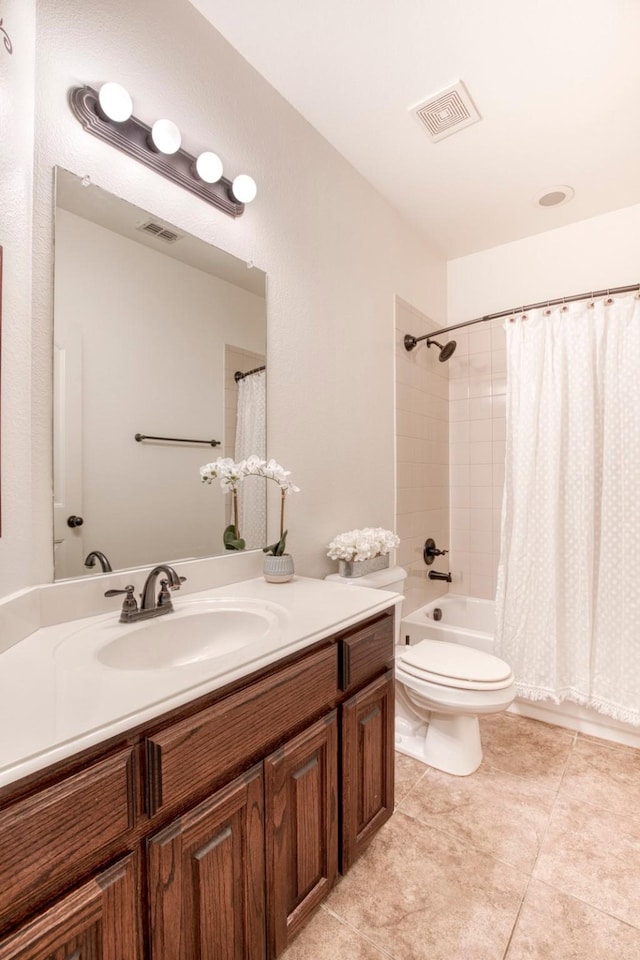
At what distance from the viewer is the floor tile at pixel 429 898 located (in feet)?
3.84

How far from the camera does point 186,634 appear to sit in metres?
1.19

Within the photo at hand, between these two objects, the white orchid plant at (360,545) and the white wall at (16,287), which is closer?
the white wall at (16,287)

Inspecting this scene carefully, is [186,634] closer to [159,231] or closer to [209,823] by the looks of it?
[209,823]

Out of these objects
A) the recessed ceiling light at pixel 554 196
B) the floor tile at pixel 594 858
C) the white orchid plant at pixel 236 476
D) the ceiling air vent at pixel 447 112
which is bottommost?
the floor tile at pixel 594 858

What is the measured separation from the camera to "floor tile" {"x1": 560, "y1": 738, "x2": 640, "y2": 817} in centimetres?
170

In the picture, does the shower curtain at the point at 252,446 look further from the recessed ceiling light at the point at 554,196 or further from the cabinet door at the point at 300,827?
the recessed ceiling light at the point at 554,196

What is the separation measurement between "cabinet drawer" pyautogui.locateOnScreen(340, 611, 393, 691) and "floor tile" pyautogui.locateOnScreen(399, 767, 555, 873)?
2.28 ft

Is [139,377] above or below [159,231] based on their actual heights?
below

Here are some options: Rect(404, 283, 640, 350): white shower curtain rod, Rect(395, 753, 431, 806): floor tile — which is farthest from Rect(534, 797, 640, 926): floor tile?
Rect(404, 283, 640, 350): white shower curtain rod

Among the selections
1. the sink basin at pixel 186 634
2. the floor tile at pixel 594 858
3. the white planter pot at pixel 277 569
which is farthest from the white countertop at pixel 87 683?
the floor tile at pixel 594 858

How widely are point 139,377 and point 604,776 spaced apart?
7.60 feet

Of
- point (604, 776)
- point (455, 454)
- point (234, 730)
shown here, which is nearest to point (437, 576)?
point (455, 454)

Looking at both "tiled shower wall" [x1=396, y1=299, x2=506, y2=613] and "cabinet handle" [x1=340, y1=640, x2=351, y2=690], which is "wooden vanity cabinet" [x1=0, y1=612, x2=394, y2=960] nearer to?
"cabinet handle" [x1=340, y1=640, x2=351, y2=690]

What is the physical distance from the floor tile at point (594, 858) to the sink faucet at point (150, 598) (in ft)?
4.57
